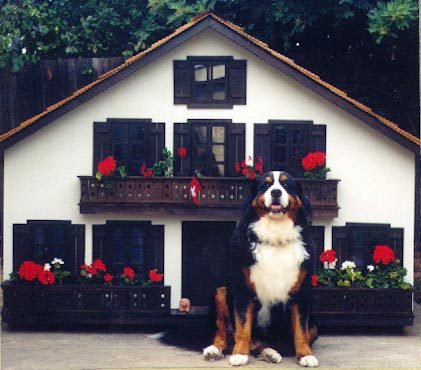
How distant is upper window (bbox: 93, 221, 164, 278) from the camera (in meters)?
16.5

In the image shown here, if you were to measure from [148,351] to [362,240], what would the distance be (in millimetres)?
4494

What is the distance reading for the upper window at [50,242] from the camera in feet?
54.0

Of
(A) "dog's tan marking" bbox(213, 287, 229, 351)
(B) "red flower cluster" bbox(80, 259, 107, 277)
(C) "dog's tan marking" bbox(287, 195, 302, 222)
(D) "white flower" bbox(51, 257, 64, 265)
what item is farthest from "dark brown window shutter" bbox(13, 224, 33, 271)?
(C) "dog's tan marking" bbox(287, 195, 302, 222)

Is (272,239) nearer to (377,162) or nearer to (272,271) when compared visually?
(272,271)

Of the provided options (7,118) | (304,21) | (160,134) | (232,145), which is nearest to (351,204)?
(232,145)

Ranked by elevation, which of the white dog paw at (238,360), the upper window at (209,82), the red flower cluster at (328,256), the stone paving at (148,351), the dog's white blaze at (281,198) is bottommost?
the stone paving at (148,351)

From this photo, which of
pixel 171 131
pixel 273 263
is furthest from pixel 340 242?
pixel 273 263

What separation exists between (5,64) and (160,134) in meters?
5.40

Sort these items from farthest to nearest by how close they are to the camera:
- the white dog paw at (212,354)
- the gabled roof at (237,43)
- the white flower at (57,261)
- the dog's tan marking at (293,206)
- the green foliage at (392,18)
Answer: the green foliage at (392,18) → the white flower at (57,261) → the gabled roof at (237,43) → the white dog paw at (212,354) → the dog's tan marking at (293,206)

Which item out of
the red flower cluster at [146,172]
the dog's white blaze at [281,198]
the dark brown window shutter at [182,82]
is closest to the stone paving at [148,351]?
the dog's white blaze at [281,198]

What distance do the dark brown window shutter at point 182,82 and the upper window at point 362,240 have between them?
338cm

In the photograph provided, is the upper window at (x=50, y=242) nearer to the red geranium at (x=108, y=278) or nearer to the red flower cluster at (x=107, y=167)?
the red geranium at (x=108, y=278)

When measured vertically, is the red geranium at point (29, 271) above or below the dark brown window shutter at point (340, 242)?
below

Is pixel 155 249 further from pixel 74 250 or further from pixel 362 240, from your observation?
pixel 362 240
